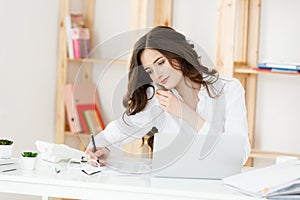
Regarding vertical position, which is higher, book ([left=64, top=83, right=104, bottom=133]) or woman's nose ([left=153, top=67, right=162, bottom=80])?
woman's nose ([left=153, top=67, right=162, bottom=80])

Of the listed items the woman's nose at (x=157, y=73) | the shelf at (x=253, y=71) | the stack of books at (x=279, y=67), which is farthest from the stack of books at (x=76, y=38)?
the woman's nose at (x=157, y=73)

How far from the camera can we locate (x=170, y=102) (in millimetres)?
2051

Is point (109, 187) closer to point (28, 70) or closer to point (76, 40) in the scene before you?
point (28, 70)

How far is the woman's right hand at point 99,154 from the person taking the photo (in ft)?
6.84

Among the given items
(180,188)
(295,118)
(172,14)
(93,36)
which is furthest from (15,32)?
(180,188)

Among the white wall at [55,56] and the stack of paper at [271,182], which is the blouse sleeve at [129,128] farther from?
the white wall at [55,56]

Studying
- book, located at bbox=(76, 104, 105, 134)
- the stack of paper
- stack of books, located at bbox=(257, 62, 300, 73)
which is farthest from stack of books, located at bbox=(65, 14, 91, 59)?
the stack of paper

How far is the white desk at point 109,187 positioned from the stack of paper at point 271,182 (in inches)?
1.2

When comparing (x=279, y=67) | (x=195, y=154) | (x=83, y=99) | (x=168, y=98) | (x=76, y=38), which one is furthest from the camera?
(x=76, y=38)

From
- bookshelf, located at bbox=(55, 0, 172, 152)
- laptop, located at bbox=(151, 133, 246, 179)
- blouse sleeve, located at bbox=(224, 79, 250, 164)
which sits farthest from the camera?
bookshelf, located at bbox=(55, 0, 172, 152)

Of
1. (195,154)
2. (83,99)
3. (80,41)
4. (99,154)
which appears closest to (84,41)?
(80,41)

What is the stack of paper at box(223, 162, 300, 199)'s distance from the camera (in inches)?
66.2

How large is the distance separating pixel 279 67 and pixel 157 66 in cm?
164

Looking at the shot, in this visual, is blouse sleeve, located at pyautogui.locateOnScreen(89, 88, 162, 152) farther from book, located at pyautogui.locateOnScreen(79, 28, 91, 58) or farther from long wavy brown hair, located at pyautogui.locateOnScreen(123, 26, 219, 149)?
book, located at pyautogui.locateOnScreen(79, 28, 91, 58)
